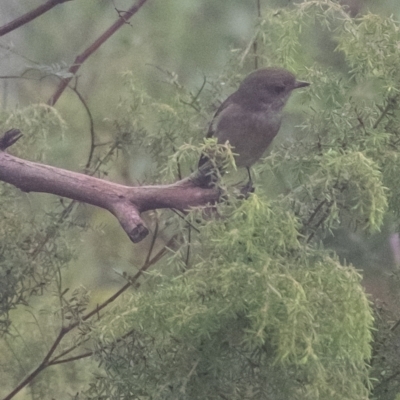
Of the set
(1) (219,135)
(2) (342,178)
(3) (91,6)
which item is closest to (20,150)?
(1) (219,135)

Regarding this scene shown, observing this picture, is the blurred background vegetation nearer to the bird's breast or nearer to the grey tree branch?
the bird's breast

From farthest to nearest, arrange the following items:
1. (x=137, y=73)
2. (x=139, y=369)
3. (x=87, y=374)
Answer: (x=137, y=73) → (x=87, y=374) → (x=139, y=369)

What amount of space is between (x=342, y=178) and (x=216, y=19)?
89cm

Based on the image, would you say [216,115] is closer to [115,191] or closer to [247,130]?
[247,130]

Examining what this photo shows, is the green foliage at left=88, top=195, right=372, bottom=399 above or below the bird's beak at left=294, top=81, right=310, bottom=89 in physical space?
below

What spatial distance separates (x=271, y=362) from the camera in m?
0.76

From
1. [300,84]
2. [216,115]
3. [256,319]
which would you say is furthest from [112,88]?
[256,319]

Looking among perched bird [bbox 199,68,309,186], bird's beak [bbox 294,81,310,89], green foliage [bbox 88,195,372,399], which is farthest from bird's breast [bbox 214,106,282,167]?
green foliage [bbox 88,195,372,399]

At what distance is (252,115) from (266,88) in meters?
0.08

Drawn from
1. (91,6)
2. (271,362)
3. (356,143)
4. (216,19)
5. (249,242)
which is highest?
(91,6)

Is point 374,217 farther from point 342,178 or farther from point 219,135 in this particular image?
point 219,135

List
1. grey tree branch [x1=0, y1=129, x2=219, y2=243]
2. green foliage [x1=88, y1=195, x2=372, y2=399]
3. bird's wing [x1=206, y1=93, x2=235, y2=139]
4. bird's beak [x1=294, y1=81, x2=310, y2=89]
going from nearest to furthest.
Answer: green foliage [x1=88, y1=195, x2=372, y2=399] < grey tree branch [x1=0, y1=129, x2=219, y2=243] < bird's beak [x1=294, y1=81, x2=310, y2=89] < bird's wing [x1=206, y1=93, x2=235, y2=139]

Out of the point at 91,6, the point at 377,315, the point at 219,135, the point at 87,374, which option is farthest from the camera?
the point at 91,6

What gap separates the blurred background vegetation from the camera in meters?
1.20
